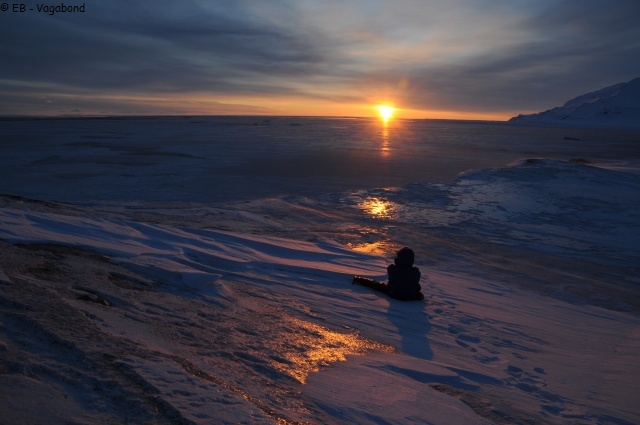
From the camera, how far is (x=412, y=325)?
6027 mm

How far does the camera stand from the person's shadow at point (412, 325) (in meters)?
5.32

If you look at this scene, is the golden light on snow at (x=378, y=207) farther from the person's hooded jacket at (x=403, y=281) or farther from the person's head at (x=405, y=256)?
the person's head at (x=405, y=256)

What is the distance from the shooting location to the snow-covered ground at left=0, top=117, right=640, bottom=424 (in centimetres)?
331

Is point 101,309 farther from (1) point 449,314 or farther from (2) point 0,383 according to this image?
(1) point 449,314

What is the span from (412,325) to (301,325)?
144 cm

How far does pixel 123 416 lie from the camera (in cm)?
288

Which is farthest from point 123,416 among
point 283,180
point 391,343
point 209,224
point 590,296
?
point 283,180

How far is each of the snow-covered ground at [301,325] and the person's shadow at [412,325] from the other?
0.03 metres

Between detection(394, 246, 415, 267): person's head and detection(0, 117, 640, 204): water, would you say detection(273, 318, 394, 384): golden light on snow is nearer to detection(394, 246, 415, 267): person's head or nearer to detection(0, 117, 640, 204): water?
detection(394, 246, 415, 267): person's head

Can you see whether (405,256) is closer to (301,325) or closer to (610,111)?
(301,325)

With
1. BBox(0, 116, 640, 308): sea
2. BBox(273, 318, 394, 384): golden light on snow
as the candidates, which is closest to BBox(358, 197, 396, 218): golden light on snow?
BBox(0, 116, 640, 308): sea

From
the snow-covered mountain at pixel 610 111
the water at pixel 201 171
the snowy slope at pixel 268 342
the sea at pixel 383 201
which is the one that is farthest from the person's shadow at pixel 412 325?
the snow-covered mountain at pixel 610 111

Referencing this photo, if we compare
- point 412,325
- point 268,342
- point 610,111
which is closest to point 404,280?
point 412,325

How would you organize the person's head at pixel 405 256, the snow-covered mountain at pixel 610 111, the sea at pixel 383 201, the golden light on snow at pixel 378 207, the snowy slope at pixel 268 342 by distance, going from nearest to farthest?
the snowy slope at pixel 268 342 → the person's head at pixel 405 256 → the sea at pixel 383 201 → the golden light on snow at pixel 378 207 → the snow-covered mountain at pixel 610 111
